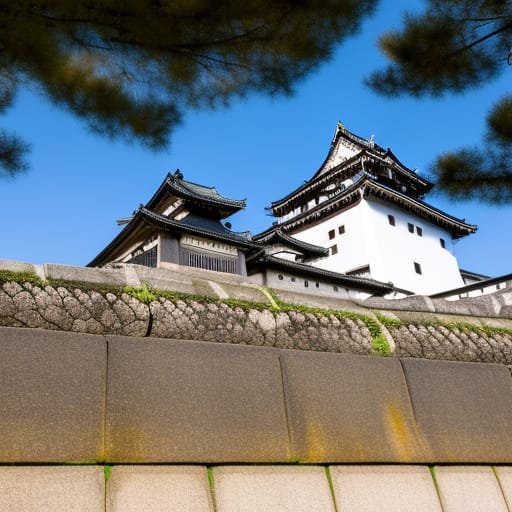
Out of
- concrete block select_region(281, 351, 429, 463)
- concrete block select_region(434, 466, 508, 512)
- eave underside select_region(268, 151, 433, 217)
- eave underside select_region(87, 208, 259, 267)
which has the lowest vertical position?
concrete block select_region(434, 466, 508, 512)

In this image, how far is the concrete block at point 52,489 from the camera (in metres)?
1.67

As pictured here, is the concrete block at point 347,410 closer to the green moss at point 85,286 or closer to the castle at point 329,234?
the green moss at point 85,286

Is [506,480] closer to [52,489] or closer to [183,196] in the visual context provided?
[52,489]

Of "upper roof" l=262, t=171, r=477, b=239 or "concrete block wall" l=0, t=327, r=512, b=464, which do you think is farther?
"upper roof" l=262, t=171, r=477, b=239

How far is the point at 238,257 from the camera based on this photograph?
982 inches

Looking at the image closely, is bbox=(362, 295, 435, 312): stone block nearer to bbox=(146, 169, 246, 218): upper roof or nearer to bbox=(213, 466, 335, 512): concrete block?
bbox=(213, 466, 335, 512): concrete block

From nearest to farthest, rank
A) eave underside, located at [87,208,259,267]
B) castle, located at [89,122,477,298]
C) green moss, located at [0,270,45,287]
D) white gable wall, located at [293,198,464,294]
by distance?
green moss, located at [0,270,45,287] → eave underside, located at [87,208,259,267] → castle, located at [89,122,477,298] → white gable wall, located at [293,198,464,294]

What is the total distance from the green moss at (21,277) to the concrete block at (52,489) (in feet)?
2.42

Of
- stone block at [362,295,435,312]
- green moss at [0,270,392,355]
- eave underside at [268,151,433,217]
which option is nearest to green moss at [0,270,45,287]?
green moss at [0,270,392,355]

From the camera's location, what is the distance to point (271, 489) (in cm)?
206

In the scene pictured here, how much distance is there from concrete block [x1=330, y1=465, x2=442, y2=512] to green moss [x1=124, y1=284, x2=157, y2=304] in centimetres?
112

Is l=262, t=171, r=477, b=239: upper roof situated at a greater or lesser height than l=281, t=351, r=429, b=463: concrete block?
greater

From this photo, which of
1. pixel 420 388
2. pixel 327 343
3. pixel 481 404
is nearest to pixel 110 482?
pixel 327 343

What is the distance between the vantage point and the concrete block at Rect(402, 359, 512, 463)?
2566 mm
